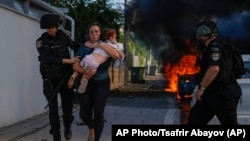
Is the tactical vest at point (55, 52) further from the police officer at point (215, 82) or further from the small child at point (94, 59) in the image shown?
the police officer at point (215, 82)

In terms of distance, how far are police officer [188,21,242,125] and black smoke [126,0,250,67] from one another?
17.5 metres

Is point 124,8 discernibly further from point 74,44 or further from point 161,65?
point 74,44

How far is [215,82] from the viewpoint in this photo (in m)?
5.73

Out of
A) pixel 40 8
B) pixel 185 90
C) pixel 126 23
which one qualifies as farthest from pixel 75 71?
pixel 126 23

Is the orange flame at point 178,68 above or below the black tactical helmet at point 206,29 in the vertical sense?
below

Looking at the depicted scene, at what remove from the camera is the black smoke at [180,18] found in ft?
77.9

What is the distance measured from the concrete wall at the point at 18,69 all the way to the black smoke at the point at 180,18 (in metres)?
12.6

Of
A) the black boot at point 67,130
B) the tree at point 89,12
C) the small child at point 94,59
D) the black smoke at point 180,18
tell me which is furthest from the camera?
the black smoke at point 180,18

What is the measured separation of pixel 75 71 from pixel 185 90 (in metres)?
→ 10.2

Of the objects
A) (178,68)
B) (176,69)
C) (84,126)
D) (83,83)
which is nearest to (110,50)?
(83,83)

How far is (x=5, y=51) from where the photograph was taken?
9.20m

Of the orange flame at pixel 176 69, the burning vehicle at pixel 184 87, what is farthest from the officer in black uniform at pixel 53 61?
the orange flame at pixel 176 69

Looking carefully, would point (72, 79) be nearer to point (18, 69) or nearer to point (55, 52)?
point (55, 52)

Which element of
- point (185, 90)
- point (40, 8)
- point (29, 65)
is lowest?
point (185, 90)
